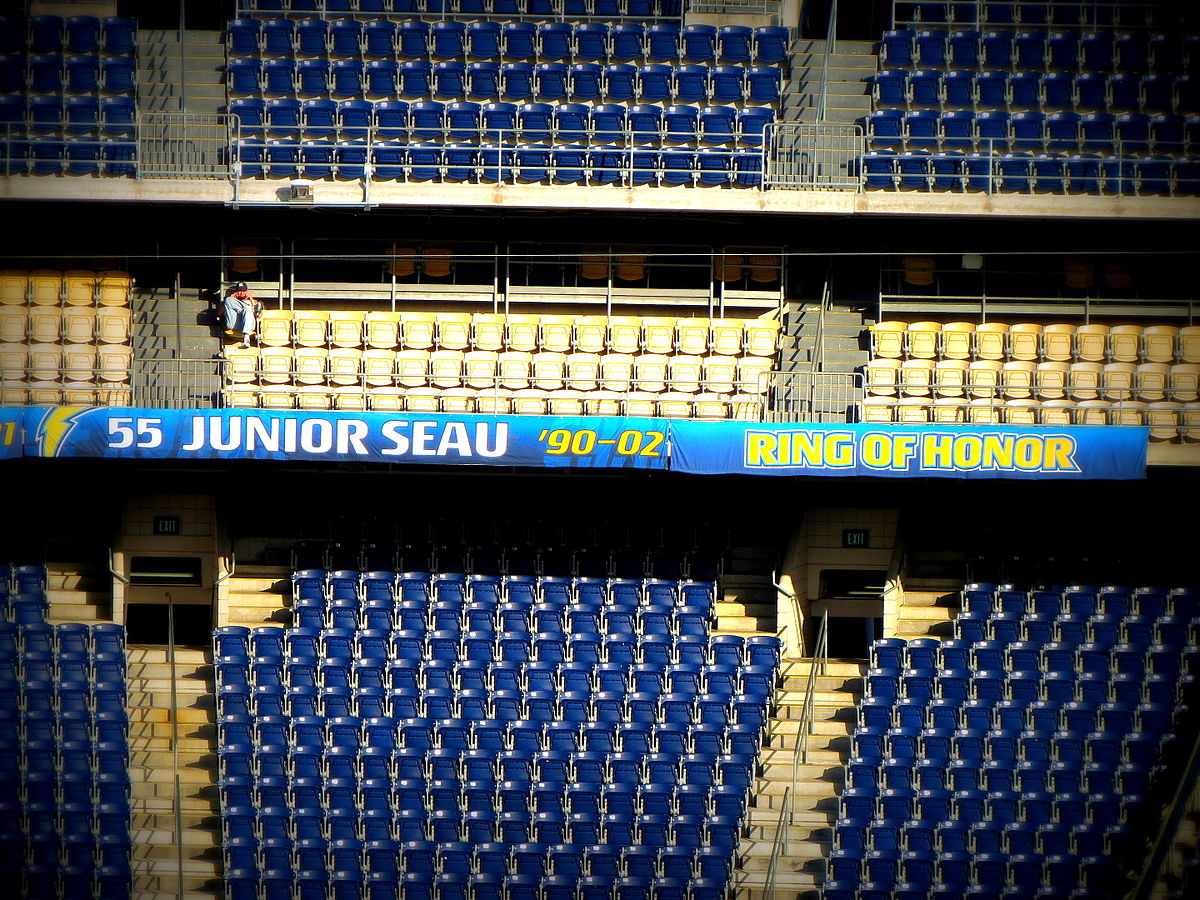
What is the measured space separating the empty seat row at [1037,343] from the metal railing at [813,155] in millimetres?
2044

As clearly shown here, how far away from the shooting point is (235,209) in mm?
18734

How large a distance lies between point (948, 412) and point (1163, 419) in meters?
2.47

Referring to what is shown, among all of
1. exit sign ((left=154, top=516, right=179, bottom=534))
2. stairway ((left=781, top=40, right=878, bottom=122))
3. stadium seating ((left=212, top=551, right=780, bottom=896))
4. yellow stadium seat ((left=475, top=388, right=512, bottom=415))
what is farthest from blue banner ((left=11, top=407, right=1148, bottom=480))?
stairway ((left=781, top=40, right=878, bottom=122))

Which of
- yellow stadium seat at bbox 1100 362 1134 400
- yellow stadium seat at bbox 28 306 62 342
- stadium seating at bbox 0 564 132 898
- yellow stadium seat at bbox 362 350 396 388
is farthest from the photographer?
yellow stadium seat at bbox 28 306 62 342

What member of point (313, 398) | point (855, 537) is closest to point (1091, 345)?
point (855, 537)

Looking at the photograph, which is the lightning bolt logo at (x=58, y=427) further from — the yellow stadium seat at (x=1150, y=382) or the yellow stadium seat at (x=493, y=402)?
the yellow stadium seat at (x=1150, y=382)

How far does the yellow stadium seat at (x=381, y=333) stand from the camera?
19016mm

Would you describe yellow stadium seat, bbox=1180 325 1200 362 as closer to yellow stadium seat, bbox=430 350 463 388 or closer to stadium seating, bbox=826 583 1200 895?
stadium seating, bbox=826 583 1200 895

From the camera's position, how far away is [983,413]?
59.8 feet

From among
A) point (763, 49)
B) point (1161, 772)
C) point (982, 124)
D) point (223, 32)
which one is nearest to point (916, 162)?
point (982, 124)

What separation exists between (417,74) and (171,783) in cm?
945

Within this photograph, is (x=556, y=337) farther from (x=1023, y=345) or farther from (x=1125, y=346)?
(x=1125, y=346)

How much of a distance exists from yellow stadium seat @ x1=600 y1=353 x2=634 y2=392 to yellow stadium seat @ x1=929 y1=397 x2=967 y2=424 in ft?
12.2

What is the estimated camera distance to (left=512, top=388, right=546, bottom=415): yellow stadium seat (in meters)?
18.2
